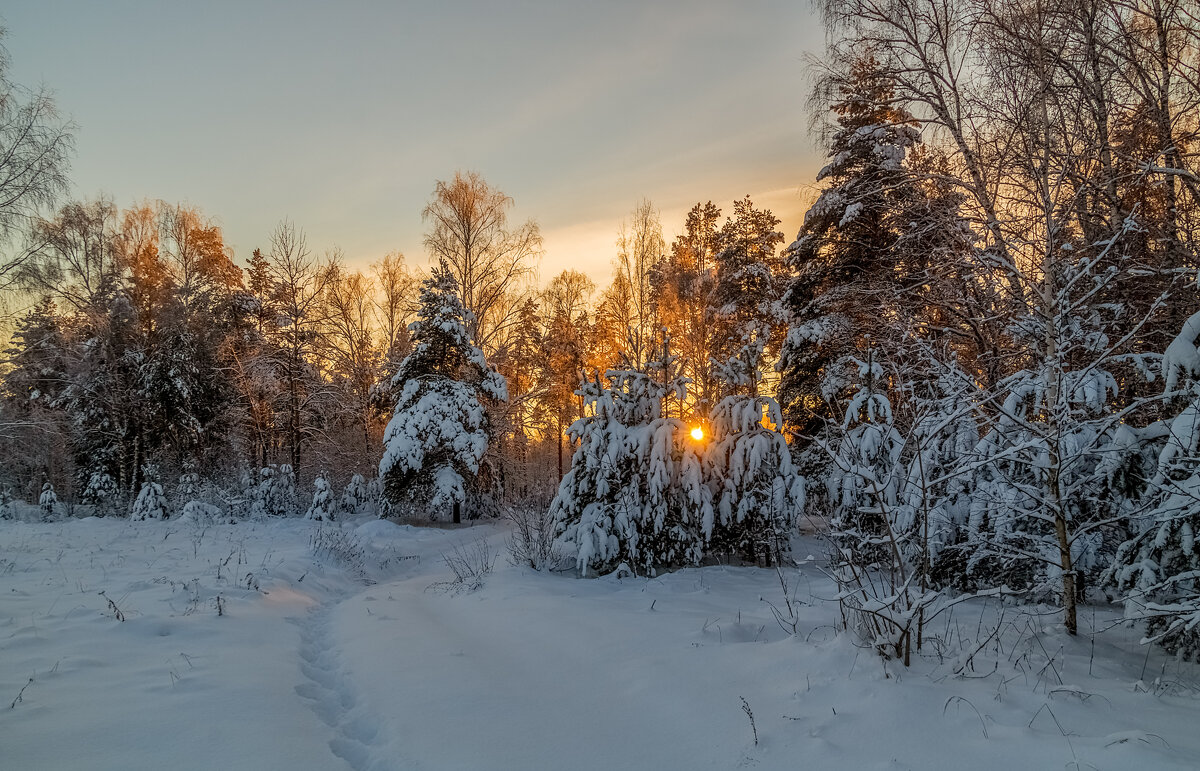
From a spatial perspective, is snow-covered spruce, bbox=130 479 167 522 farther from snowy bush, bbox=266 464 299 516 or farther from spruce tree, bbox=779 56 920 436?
spruce tree, bbox=779 56 920 436

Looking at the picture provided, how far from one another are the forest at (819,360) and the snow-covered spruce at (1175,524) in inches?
1.2

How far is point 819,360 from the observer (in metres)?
13.6

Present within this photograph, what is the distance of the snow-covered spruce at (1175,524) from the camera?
13.4ft

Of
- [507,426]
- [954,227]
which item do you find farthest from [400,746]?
[507,426]

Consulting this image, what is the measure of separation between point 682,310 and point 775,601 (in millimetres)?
17373

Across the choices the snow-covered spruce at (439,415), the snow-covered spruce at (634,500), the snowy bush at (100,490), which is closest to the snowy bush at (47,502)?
the snowy bush at (100,490)

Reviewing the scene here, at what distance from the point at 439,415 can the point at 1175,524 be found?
52.3 ft

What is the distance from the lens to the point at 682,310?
23.3 metres

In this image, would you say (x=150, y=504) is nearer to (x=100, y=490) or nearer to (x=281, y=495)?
(x=281, y=495)

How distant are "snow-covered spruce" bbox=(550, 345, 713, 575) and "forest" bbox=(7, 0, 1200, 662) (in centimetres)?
5

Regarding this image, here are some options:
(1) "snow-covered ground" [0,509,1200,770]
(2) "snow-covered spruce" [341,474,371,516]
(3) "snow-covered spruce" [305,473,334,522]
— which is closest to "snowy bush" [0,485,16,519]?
(3) "snow-covered spruce" [305,473,334,522]

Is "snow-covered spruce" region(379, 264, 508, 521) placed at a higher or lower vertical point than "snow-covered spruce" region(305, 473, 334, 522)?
higher

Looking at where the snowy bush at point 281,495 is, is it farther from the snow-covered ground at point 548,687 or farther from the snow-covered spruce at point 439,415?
the snow-covered ground at point 548,687

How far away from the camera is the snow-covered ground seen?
311 cm
